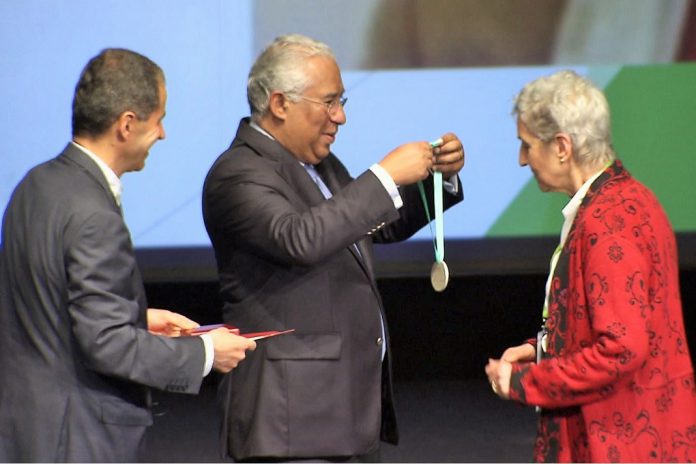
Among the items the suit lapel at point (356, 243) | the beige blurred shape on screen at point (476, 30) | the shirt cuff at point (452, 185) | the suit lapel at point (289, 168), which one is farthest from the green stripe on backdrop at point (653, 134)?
the suit lapel at point (289, 168)

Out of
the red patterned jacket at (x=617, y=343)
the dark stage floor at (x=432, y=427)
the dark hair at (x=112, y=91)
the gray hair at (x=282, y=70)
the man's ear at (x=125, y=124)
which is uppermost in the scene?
the gray hair at (x=282, y=70)

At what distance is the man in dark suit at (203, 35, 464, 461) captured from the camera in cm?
237

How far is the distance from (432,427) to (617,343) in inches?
102

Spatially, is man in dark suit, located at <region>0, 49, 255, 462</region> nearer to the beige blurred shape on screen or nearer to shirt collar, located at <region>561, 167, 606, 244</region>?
shirt collar, located at <region>561, 167, 606, 244</region>

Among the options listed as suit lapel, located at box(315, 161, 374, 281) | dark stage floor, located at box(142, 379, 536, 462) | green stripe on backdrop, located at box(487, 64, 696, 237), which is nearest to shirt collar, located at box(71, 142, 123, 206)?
suit lapel, located at box(315, 161, 374, 281)

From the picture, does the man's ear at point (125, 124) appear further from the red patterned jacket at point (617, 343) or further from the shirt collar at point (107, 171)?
the red patterned jacket at point (617, 343)

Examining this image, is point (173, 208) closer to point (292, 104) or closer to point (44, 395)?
point (292, 104)

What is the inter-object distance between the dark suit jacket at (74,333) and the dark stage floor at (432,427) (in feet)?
7.00

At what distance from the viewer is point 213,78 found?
4.11 metres

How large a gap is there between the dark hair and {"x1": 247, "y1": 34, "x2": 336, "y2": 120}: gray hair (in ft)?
1.43

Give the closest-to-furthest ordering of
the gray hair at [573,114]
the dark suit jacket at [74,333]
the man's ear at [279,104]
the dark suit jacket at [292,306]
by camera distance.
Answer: the dark suit jacket at [74,333]
the gray hair at [573,114]
the dark suit jacket at [292,306]
the man's ear at [279,104]

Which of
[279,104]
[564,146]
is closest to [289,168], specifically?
[279,104]

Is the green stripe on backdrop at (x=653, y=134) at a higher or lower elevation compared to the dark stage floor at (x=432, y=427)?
higher

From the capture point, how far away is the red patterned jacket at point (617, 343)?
6.47ft
